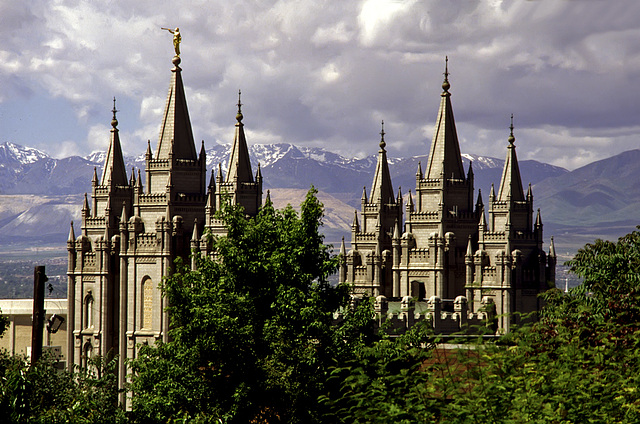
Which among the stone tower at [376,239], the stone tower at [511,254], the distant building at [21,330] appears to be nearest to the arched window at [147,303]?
the stone tower at [376,239]

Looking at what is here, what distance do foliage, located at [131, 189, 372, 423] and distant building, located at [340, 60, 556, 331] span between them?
3904cm

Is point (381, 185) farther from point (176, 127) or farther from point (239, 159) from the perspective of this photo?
point (176, 127)

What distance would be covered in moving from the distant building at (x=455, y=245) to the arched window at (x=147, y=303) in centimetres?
2023

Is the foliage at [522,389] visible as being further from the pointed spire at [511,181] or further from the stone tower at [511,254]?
the pointed spire at [511,181]

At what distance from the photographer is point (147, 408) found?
42531mm

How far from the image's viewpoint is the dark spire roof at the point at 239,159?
86.1 metres

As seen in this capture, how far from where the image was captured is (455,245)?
91062 millimetres

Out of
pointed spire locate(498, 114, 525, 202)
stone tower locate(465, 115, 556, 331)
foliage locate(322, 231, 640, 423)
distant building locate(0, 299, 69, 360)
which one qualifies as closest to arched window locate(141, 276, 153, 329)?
distant building locate(0, 299, 69, 360)

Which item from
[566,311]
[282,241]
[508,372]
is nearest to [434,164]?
[282,241]

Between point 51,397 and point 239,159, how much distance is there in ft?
155

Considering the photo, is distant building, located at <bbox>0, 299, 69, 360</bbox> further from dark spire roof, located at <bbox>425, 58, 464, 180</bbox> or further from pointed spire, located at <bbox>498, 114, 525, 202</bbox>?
pointed spire, located at <bbox>498, 114, 525, 202</bbox>

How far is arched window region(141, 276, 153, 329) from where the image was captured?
88250 mm

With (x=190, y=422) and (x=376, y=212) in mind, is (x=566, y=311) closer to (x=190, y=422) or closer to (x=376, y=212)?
(x=190, y=422)

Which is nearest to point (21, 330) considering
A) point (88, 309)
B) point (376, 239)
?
point (88, 309)
